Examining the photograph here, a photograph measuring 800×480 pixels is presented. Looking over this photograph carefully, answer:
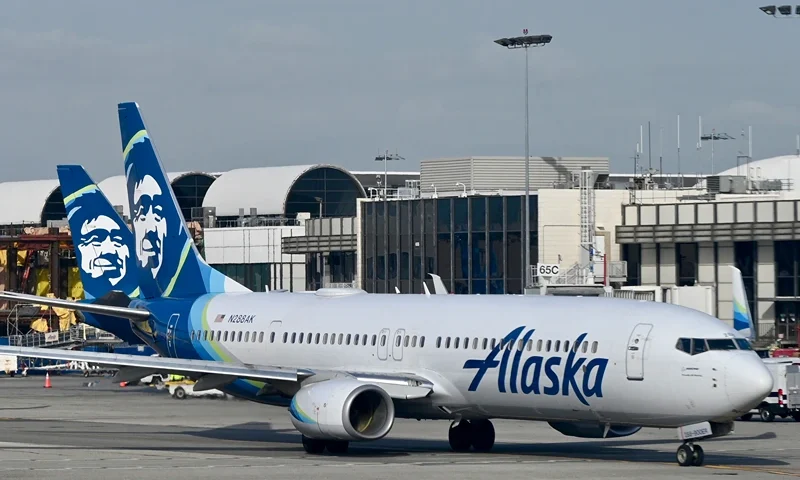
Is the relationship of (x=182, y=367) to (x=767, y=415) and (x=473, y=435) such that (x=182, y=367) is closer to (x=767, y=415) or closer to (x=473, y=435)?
(x=473, y=435)

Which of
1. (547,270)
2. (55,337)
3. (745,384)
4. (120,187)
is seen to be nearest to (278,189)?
(120,187)

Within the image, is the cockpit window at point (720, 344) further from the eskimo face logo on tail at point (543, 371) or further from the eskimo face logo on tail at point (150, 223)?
the eskimo face logo on tail at point (150, 223)

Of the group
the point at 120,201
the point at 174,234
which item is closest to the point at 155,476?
the point at 174,234

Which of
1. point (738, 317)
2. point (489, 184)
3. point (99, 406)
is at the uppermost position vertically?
point (489, 184)

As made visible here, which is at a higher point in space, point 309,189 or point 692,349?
point 309,189

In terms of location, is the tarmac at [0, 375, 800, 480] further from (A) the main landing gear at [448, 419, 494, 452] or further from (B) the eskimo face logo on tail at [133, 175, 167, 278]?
(B) the eskimo face logo on tail at [133, 175, 167, 278]

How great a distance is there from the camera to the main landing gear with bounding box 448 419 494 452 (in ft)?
131

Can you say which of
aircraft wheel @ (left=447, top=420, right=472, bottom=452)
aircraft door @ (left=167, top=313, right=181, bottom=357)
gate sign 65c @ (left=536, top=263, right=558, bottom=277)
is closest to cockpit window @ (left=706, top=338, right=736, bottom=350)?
aircraft wheel @ (left=447, top=420, right=472, bottom=452)

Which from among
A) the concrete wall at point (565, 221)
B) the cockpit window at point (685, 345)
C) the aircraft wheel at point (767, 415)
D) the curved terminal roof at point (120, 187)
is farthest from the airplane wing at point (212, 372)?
the curved terminal roof at point (120, 187)

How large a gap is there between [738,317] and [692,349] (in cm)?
2419

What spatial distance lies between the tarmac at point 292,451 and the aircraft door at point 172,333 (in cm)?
275

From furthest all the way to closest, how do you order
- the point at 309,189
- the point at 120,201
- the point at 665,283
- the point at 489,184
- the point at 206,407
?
1. the point at 120,201
2. the point at 309,189
3. the point at 489,184
4. the point at 665,283
5. the point at 206,407

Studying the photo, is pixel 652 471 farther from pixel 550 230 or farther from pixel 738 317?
pixel 550 230

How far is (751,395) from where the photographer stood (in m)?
31.9
